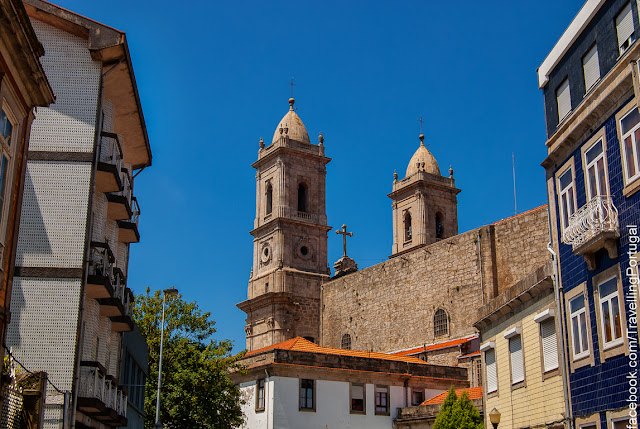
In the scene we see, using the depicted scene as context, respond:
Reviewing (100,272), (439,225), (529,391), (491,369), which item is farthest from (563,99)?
(439,225)

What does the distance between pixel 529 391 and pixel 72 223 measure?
10.7 metres

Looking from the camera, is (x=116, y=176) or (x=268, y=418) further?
(x=268, y=418)

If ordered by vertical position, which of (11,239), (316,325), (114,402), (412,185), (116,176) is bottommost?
(114,402)

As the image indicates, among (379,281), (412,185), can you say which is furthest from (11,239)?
(412,185)

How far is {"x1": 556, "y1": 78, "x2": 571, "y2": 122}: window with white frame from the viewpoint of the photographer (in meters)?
16.9

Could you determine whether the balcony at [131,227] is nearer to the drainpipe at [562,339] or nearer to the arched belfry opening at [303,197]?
the drainpipe at [562,339]

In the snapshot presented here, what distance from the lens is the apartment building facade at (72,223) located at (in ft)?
53.0

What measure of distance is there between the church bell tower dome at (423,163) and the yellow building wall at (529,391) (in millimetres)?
48776

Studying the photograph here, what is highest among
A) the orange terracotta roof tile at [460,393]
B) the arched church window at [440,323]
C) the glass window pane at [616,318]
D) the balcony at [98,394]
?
the arched church window at [440,323]

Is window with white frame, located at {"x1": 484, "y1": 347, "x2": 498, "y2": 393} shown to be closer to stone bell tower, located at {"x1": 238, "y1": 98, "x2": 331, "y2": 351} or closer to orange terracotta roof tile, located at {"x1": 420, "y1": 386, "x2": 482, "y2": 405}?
orange terracotta roof tile, located at {"x1": 420, "y1": 386, "x2": 482, "y2": 405}

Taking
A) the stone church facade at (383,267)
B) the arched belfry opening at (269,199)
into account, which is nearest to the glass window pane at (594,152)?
the stone church facade at (383,267)

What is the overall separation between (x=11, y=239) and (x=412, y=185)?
5793 centimetres

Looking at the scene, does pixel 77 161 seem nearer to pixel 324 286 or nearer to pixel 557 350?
pixel 557 350

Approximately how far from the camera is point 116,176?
1808cm
